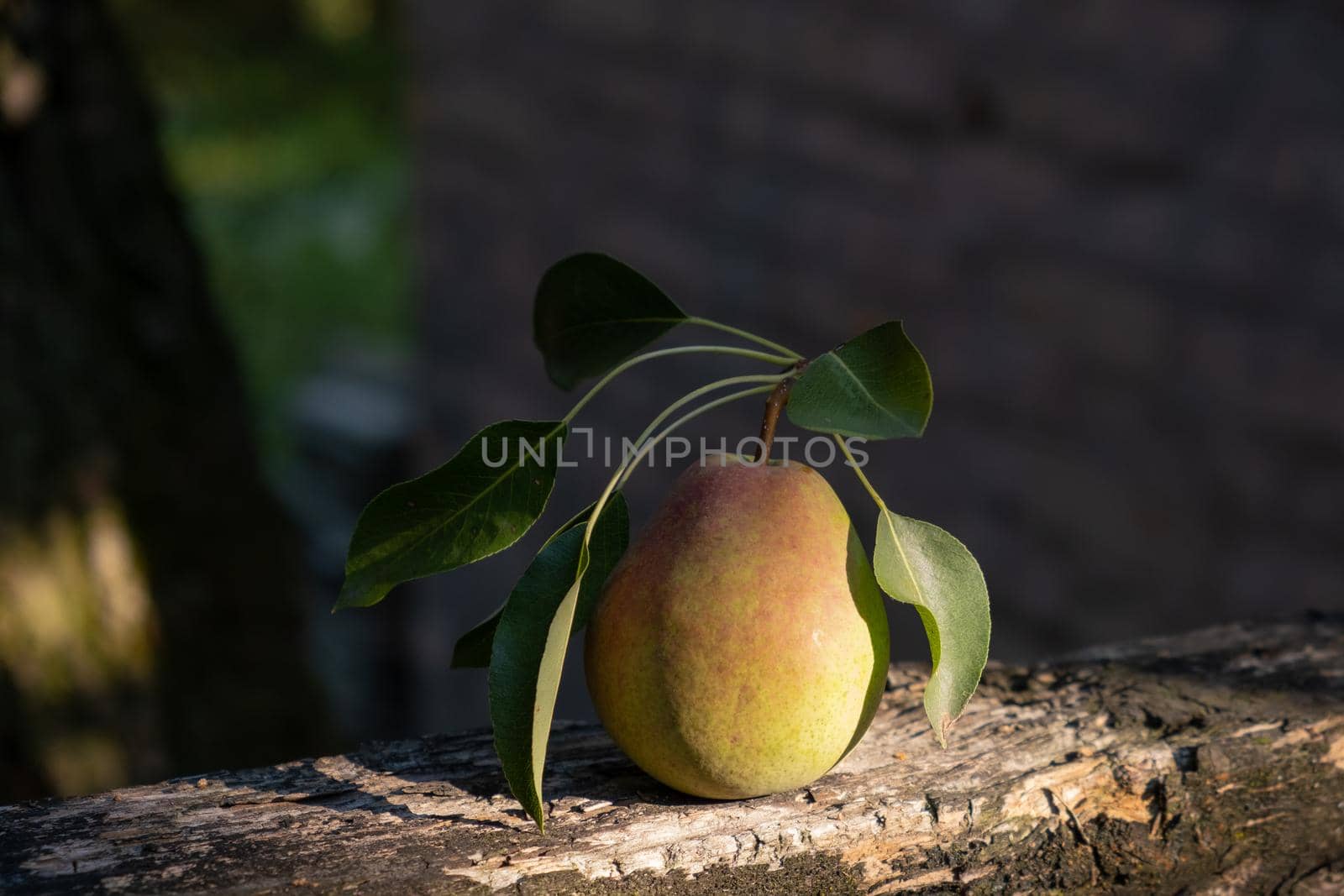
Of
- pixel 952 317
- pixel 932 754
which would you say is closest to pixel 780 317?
pixel 952 317

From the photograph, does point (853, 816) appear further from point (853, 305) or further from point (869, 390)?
point (853, 305)

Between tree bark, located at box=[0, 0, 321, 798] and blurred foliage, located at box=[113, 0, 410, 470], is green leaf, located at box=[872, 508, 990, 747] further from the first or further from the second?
blurred foliage, located at box=[113, 0, 410, 470]

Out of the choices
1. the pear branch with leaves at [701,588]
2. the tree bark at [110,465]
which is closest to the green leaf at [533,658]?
the pear branch with leaves at [701,588]

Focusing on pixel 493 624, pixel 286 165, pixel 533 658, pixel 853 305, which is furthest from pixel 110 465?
pixel 286 165

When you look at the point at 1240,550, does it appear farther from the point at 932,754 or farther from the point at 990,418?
the point at 932,754

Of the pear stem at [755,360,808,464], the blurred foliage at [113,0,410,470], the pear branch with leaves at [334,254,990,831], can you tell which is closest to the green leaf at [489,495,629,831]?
the pear branch with leaves at [334,254,990,831]

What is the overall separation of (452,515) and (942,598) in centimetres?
35

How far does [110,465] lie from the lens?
70.9 inches

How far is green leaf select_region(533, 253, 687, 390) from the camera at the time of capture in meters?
0.97

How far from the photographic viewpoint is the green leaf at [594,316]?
3.17 feet

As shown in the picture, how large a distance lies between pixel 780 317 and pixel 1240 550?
1015mm

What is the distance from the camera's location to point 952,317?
2.16m

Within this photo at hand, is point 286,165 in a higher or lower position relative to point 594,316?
higher

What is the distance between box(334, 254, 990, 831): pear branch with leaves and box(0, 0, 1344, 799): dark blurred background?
1.11m
